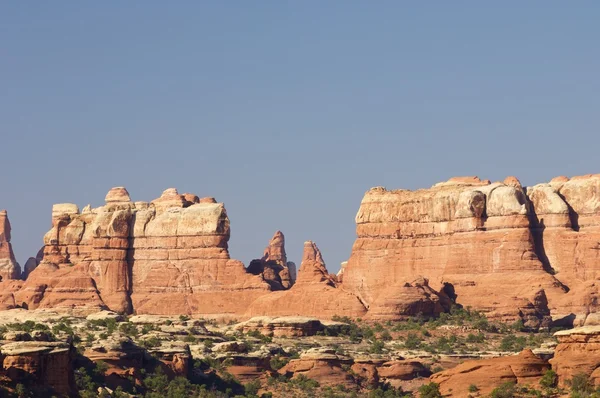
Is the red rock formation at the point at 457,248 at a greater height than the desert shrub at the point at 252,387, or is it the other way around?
the red rock formation at the point at 457,248

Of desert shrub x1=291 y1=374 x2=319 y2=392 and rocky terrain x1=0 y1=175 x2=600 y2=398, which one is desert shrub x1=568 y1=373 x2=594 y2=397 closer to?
rocky terrain x1=0 y1=175 x2=600 y2=398

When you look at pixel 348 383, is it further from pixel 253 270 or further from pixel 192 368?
pixel 253 270

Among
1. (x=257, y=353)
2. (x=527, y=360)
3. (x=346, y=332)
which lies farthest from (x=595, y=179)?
(x=527, y=360)

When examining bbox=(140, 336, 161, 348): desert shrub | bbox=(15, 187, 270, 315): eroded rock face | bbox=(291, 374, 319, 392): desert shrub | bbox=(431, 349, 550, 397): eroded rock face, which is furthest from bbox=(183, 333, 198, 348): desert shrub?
bbox=(431, 349, 550, 397): eroded rock face

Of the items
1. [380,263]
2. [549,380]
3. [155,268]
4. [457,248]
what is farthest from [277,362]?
[549,380]

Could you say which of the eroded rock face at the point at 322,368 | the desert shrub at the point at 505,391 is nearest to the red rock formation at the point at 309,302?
the eroded rock face at the point at 322,368

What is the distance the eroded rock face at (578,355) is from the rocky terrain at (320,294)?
27741mm

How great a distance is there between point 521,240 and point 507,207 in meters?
2.40

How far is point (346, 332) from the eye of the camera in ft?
459

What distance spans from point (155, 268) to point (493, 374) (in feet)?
243

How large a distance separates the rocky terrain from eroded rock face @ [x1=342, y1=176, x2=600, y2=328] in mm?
96

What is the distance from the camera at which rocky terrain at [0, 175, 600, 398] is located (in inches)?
4796

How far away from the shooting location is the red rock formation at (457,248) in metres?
143

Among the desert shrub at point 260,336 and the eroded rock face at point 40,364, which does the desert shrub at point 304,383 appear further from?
the eroded rock face at point 40,364
